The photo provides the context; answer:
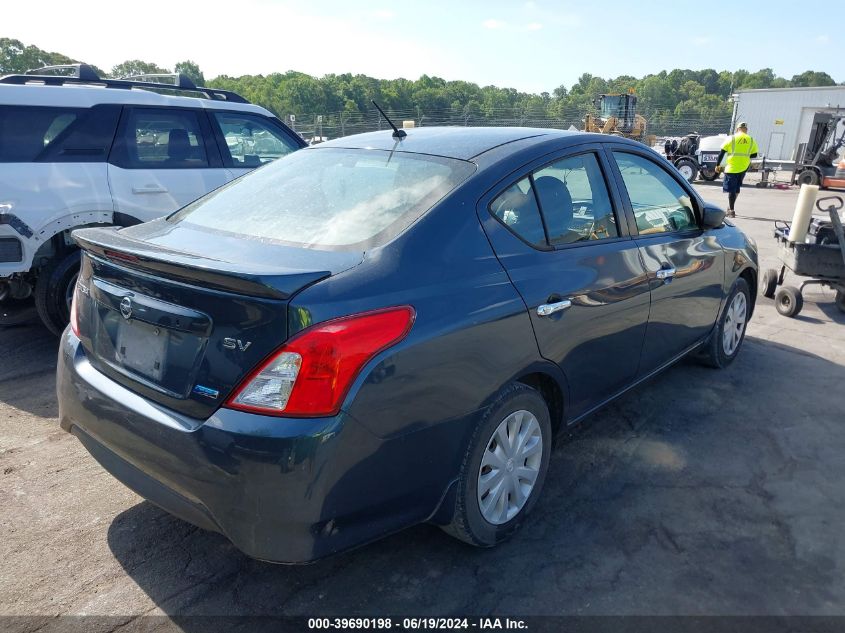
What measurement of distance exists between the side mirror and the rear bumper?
2726 mm

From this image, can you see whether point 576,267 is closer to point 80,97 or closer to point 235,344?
point 235,344

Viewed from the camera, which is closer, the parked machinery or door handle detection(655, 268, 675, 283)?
door handle detection(655, 268, 675, 283)

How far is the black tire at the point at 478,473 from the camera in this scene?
247cm

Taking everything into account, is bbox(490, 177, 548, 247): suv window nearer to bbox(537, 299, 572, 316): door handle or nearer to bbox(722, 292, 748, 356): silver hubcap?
bbox(537, 299, 572, 316): door handle

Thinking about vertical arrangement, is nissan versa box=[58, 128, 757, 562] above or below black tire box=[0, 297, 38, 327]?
above

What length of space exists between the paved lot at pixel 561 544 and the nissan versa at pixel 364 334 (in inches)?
11.5

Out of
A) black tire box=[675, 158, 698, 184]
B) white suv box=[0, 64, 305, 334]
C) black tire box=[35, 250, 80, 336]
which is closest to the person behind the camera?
white suv box=[0, 64, 305, 334]

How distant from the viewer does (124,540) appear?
109 inches

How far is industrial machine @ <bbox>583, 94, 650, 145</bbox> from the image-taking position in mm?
28281

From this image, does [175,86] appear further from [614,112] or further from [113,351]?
[614,112]

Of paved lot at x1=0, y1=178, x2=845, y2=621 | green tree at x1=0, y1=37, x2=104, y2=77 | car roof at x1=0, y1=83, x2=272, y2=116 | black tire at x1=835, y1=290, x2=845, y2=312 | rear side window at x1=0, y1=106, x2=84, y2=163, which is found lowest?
paved lot at x1=0, y1=178, x2=845, y2=621

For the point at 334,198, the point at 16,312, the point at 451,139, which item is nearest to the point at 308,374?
the point at 334,198

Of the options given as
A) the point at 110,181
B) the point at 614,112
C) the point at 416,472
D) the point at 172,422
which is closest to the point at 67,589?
the point at 172,422

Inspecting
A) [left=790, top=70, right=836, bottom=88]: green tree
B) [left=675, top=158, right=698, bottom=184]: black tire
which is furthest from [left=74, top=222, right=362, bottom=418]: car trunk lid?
[left=790, top=70, right=836, bottom=88]: green tree
